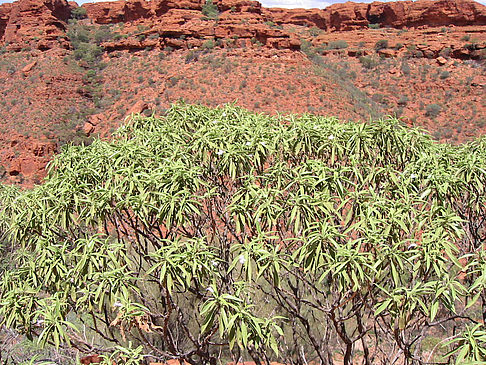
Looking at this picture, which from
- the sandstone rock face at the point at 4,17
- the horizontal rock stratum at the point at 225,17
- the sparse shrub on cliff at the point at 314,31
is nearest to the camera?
the horizontal rock stratum at the point at 225,17

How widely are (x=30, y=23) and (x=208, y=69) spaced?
1882 centimetres

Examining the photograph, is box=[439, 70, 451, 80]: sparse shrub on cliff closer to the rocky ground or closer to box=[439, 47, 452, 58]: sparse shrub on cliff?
the rocky ground

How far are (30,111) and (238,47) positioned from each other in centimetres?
1293

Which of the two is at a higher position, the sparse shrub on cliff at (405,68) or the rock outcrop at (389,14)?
the rock outcrop at (389,14)

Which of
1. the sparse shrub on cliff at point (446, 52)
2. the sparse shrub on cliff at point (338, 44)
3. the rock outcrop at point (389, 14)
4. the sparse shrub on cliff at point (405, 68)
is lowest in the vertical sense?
the sparse shrub on cliff at point (405, 68)

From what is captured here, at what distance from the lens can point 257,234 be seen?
172 inches

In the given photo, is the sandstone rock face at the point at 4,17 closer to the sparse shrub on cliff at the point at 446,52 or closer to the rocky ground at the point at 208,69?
the rocky ground at the point at 208,69

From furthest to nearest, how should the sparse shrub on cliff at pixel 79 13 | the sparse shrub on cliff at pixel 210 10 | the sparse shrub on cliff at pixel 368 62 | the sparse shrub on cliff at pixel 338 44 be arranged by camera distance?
1. the sparse shrub on cliff at pixel 79 13
2. the sparse shrub on cliff at pixel 338 44
3. the sparse shrub on cliff at pixel 368 62
4. the sparse shrub on cliff at pixel 210 10

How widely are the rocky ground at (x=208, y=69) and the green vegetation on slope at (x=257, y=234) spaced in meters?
13.3

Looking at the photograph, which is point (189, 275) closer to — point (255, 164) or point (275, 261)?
point (275, 261)

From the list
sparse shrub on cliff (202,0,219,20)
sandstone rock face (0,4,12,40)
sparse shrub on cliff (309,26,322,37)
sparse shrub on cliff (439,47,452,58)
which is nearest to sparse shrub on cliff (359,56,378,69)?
sparse shrub on cliff (439,47,452,58)

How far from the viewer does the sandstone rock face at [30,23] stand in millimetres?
32406

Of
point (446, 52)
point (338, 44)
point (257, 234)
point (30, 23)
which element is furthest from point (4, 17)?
point (257, 234)

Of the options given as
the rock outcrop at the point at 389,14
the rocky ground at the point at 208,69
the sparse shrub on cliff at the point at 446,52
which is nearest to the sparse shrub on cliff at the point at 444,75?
A: the rocky ground at the point at 208,69
